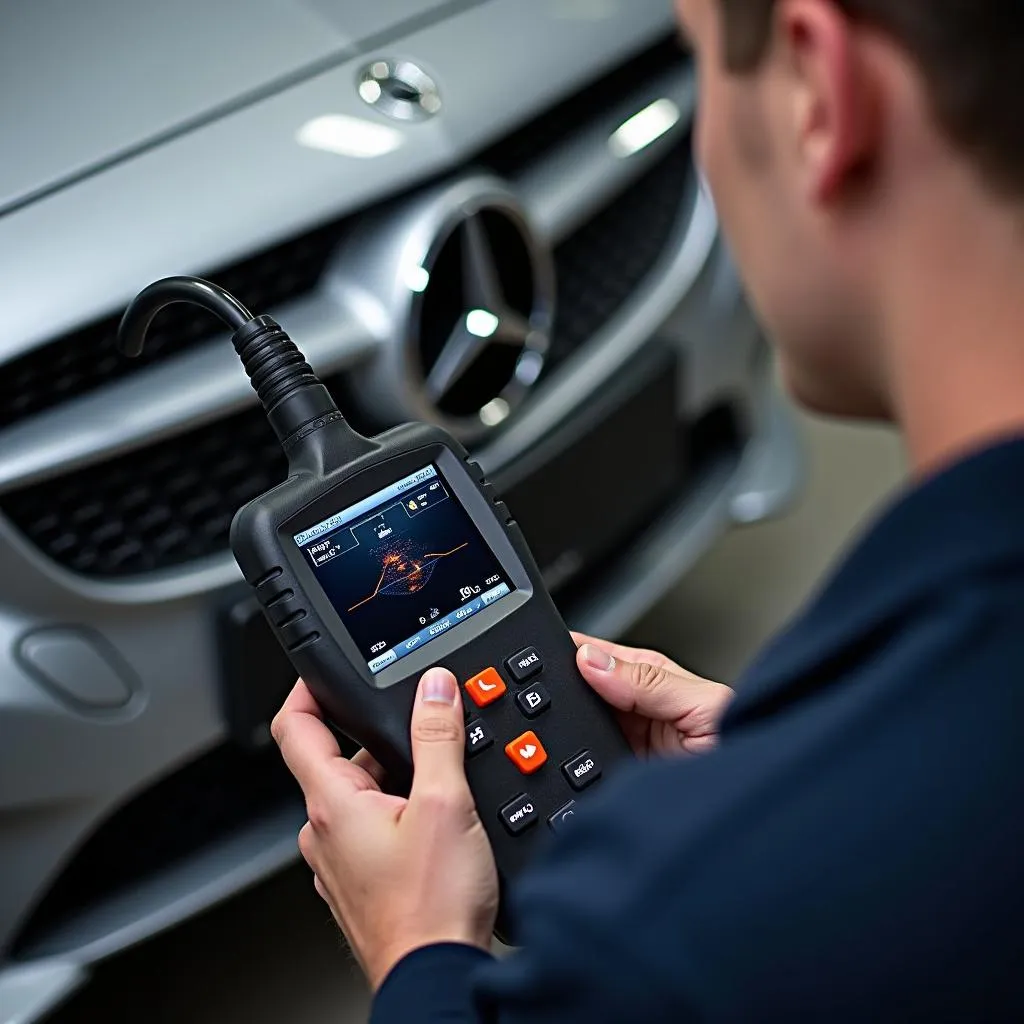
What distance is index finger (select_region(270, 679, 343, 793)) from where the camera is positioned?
27.1 inches

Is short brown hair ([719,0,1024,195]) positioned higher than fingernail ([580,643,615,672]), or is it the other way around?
short brown hair ([719,0,1024,195])

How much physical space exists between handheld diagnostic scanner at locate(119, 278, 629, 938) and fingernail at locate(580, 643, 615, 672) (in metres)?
0.01

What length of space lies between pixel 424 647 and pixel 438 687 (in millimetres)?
36

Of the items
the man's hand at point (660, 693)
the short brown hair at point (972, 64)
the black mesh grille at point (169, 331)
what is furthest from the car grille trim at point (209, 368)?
the short brown hair at point (972, 64)

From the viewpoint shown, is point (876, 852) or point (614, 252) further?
point (614, 252)

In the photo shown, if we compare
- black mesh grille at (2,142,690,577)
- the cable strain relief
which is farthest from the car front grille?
the cable strain relief

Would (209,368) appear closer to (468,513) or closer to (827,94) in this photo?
(468,513)

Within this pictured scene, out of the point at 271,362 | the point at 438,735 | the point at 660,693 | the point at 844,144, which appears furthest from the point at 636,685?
the point at 844,144

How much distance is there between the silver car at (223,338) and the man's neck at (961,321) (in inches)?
23.7

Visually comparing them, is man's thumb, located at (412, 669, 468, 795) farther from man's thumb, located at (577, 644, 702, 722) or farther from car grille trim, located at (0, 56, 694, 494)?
car grille trim, located at (0, 56, 694, 494)

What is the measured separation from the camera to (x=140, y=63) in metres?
1.05

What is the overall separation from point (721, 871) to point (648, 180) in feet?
3.17

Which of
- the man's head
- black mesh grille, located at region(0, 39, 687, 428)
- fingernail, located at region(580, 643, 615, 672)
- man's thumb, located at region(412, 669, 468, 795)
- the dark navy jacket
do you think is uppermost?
the man's head

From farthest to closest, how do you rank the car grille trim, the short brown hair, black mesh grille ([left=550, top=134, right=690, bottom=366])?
black mesh grille ([left=550, top=134, right=690, bottom=366]) < the car grille trim < the short brown hair
